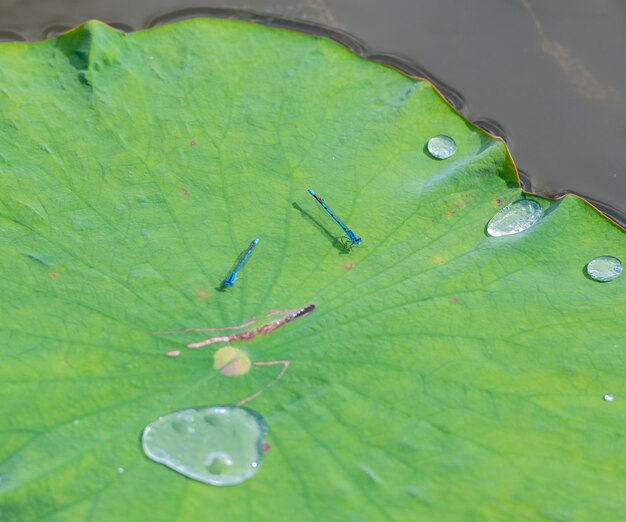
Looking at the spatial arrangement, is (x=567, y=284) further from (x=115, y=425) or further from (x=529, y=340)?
(x=115, y=425)

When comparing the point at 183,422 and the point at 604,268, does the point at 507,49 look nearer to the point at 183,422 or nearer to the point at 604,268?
the point at 604,268

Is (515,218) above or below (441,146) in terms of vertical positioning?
below

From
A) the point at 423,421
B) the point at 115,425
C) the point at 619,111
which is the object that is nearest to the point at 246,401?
the point at 115,425

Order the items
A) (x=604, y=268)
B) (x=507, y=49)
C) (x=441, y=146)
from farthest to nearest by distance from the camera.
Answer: (x=507, y=49) < (x=441, y=146) < (x=604, y=268)

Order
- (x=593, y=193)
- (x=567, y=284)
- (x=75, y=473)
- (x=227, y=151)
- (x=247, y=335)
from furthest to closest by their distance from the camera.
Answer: (x=593, y=193) → (x=227, y=151) → (x=567, y=284) → (x=247, y=335) → (x=75, y=473)

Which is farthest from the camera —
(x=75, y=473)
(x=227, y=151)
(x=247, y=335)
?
(x=227, y=151)

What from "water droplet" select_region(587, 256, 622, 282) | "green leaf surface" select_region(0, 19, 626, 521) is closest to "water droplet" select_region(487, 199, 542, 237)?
"green leaf surface" select_region(0, 19, 626, 521)

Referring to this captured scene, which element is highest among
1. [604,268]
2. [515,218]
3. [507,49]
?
[507,49]

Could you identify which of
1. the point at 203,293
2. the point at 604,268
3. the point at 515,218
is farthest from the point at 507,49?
the point at 203,293
